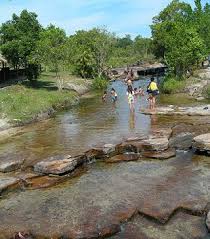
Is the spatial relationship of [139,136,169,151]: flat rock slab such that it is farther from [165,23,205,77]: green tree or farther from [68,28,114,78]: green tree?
[68,28,114,78]: green tree

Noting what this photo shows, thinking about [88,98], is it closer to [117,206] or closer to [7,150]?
[7,150]

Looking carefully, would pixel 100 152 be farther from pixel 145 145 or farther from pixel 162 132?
pixel 162 132

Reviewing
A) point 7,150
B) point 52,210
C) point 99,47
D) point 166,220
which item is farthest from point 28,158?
point 99,47

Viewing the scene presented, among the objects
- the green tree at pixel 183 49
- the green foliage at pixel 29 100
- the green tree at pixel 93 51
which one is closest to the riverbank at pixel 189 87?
the green tree at pixel 183 49

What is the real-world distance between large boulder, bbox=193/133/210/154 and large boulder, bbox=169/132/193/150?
103cm

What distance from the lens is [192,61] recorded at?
51.9 meters

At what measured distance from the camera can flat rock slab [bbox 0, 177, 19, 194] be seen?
17.4 meters

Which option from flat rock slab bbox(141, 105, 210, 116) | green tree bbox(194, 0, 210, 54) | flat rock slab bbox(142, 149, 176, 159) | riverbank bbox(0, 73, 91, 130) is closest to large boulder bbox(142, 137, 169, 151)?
flat rock slab bbox(142, 149, 176, 159)

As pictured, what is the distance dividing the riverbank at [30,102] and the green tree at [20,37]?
3513 millimetres

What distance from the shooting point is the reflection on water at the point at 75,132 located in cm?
2297

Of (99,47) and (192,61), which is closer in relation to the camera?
(192,61)

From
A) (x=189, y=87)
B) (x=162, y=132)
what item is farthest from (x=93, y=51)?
(x=162, y=132)

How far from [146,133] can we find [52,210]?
10832 millimetres

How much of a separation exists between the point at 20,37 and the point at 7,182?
29295mm
